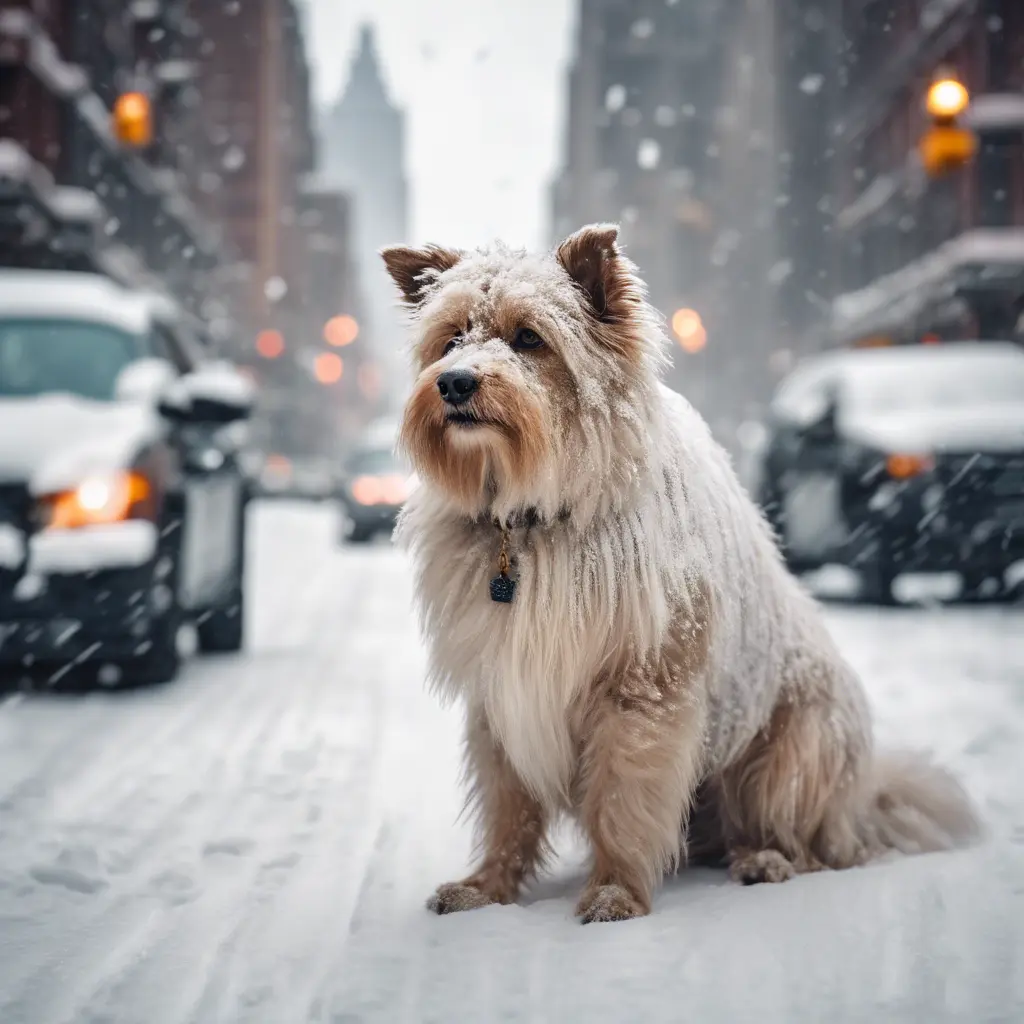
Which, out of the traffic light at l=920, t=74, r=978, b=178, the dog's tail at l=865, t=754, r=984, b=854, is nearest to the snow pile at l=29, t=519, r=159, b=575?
the dog's tail at l=865, t=754, r=984, b=854

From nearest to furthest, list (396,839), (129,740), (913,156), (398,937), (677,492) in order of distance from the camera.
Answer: (398,937) < (677,492) < (396,839) < (129,740) < (913,156)

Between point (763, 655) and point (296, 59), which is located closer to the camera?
point (763, 655)

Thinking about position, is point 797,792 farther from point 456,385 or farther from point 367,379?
point 367,379

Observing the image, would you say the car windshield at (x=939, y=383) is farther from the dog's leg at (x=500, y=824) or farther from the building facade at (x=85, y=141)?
the building facade at (x=85, y=141)

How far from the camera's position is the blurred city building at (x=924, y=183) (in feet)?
94.4

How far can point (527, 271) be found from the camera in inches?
127

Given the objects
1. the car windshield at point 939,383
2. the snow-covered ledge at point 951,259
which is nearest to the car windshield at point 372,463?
the car windshield at point 939,383

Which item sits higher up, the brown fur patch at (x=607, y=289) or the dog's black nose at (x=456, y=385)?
the brown fur patch at (x=607, y=289)

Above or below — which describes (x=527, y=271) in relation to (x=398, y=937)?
above

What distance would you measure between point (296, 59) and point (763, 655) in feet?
300

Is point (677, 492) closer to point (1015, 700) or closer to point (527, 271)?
point (527, 271)

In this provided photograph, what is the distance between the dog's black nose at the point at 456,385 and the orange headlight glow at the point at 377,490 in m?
15.4

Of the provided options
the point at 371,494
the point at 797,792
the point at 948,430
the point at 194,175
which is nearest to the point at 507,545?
the point at 797,792

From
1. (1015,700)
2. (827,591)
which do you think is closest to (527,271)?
(1015,700)
